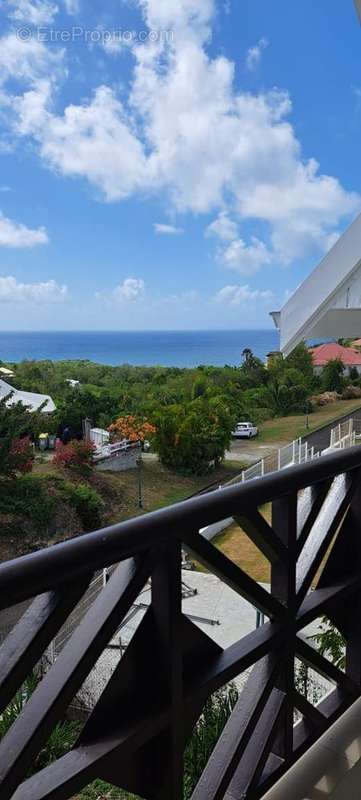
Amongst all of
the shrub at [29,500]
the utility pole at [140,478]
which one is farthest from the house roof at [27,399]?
the utility pole at [140,478]

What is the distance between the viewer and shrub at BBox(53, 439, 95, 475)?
21.7 ft

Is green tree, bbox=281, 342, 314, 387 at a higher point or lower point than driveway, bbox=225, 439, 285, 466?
higher

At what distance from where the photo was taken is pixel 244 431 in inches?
466

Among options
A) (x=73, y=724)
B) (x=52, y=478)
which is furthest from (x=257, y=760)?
(x=52, y=478)

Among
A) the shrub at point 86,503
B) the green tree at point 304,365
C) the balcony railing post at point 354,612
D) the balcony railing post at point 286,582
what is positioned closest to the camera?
the balcony railing post at point 286,582

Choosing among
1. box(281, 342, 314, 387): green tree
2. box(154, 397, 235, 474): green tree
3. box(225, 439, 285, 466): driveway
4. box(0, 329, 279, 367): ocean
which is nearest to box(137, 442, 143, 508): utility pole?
box(154, 397, 235, 474): green tree

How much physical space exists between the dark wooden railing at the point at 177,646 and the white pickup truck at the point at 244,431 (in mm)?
10526

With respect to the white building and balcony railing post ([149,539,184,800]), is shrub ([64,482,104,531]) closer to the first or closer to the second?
the white building

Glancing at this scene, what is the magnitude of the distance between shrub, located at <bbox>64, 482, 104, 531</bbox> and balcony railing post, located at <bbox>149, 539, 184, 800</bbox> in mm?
5709

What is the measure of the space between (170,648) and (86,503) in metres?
5.93

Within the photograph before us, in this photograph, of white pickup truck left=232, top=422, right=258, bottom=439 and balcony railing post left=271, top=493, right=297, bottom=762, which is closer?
balcony railing post left=271, top=493, right=297, bottom=762

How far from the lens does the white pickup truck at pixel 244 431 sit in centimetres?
1166

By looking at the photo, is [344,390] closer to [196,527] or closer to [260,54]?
[260,54]

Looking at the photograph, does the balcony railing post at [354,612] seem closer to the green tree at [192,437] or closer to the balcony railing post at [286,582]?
the balcony railing post at [286,582]
